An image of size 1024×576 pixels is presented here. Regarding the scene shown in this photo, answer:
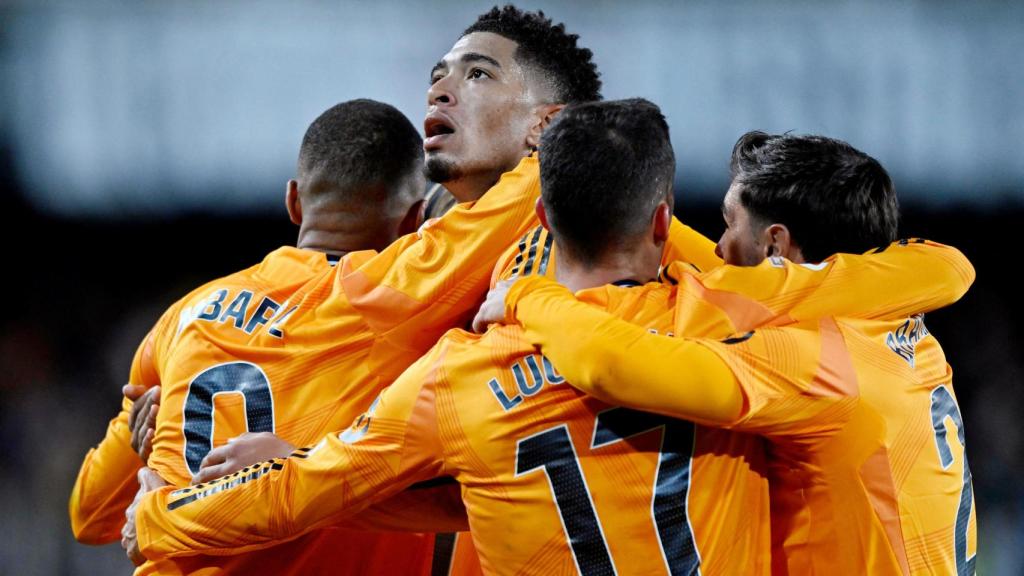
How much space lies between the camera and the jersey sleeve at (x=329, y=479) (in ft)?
8.49

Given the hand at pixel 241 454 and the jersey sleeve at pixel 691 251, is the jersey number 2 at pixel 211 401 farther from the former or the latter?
the jersey sleeve at pixel 691 251

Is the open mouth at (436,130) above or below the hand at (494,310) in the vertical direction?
above

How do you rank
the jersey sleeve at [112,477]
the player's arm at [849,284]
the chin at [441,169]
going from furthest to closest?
the jersey sleeve at [112,477] → the chin at [441,169] → the player's arm at [849,284]

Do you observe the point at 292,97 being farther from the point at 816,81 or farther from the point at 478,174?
the point at 478,174

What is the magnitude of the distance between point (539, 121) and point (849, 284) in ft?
4.03

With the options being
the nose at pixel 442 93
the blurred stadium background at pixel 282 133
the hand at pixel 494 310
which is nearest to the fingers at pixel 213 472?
the hand at pixel 494 310

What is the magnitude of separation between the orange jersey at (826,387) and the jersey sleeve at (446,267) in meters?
0.61

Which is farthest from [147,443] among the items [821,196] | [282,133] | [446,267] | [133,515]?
[282,133]

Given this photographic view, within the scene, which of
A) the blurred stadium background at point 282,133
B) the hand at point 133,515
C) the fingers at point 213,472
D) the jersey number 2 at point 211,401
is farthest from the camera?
the blurred stadium background at point 282,133

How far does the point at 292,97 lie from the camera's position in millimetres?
8648

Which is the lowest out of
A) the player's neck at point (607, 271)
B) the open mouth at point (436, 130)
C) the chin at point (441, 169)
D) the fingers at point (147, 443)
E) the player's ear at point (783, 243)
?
the fingers at point (147, 443)

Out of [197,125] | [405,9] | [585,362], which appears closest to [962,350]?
[405,9]

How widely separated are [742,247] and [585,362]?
869 millimetres

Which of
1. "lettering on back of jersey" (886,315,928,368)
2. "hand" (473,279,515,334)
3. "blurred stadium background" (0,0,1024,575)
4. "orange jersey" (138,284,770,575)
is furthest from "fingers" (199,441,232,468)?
"blurred stadium background" (0,0,1024,575)
